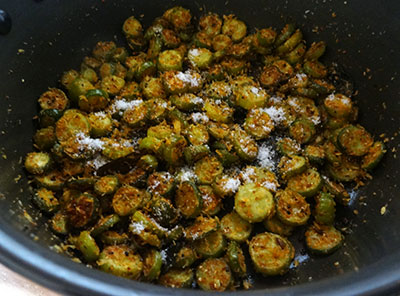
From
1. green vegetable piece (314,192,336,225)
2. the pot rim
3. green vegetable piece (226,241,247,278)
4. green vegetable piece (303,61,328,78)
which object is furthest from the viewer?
green vegetable piece (303,61,328,78)

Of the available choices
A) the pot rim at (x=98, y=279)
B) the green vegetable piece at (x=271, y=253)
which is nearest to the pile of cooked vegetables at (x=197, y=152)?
the green vegetable piece at (x=271, y=253)

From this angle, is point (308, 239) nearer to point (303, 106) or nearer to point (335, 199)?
point (335, 199)

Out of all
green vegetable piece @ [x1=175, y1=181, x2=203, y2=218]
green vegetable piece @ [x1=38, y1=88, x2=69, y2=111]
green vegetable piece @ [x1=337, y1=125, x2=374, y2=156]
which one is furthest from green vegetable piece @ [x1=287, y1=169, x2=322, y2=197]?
green vegetable piece @ [x1=38, y1=88, x2=69, y2=111]

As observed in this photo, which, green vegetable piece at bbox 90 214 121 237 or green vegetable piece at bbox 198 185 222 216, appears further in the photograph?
green vegetable piece at bbox 198 185 222 216

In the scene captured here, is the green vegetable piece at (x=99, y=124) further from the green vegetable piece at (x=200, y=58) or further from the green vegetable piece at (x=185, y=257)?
the green vegetable piece at (x=185, y=257)

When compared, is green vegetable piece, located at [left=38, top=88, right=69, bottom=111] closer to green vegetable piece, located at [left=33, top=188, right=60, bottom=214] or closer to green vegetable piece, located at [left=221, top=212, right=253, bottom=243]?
green vegetable piece, located at [left=33, top=188, right=60, bottom=214]

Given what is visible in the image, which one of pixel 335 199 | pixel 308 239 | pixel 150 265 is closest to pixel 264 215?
pixel 308 239

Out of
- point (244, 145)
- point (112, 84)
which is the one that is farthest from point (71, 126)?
point (244, 145)
